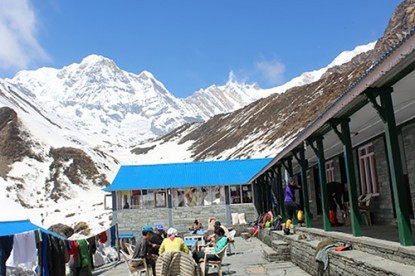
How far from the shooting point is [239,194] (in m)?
25.9

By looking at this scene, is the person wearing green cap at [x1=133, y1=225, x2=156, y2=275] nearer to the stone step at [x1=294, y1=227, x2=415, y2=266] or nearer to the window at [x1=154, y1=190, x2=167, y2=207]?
the stone step at [x1=294, y1=227, x2=415, y2=266]

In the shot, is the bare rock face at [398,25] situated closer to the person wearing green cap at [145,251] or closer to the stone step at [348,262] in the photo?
the stone step at [348,262]

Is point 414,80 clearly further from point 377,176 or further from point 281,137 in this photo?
point 281,137

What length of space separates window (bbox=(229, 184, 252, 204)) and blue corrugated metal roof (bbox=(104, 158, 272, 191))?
0.52m

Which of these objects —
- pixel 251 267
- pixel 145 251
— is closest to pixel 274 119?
pixel 251 267

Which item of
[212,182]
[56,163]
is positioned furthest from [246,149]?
[212,182]

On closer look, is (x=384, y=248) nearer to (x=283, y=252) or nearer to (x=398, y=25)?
(x=283, y=252)

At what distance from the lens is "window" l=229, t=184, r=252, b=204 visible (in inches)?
1017

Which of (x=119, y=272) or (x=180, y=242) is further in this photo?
(x=119, y=272)

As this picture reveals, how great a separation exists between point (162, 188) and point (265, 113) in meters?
71.8

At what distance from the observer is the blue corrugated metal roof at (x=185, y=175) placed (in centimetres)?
2539

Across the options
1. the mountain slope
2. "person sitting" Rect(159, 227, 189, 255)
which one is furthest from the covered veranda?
the mountain slope

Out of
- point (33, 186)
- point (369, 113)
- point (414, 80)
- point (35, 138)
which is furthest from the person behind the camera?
point (35, 138)

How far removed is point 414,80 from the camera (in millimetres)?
6273
